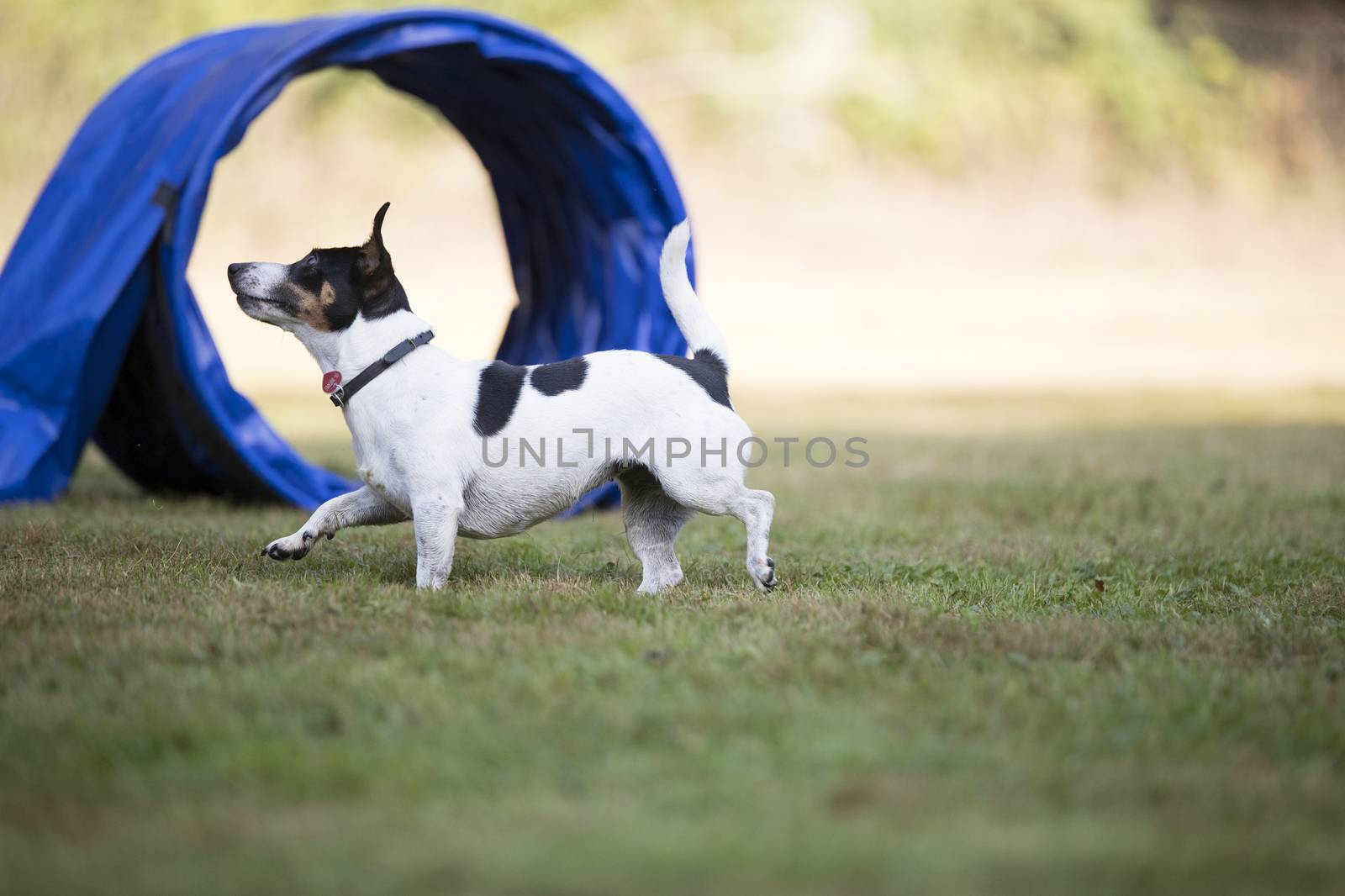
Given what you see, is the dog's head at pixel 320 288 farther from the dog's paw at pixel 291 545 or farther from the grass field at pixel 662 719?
the grass field at pixel 662 719

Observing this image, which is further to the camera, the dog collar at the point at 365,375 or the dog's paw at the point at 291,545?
the dog's paw at the point at 291,545

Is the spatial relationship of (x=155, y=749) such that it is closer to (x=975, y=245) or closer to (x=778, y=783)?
(x=778, y=783)

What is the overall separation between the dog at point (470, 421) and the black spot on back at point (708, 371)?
1 cm

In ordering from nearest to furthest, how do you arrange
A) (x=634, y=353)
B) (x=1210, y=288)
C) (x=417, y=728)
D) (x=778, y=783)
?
(x=778, y=783) < (x=417, y=728) < (x=634, y=353) < (x=1210, y=288)

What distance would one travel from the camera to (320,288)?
4.62 metres

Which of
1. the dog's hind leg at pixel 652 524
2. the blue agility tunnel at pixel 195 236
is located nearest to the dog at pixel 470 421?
the dog's hind leg at pixel 652 524

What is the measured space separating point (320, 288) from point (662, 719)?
2205mm

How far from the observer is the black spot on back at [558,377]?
15.2ft

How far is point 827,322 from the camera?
21.4 metres

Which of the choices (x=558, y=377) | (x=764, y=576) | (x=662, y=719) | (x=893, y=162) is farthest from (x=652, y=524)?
(x=893, y=162)

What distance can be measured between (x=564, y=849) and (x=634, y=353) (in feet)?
8.44

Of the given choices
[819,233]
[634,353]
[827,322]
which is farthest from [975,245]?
[634,353]

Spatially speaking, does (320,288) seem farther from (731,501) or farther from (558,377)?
(731,501)

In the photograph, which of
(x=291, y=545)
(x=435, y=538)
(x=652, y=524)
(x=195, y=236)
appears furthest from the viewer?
(x=195, y=236)
